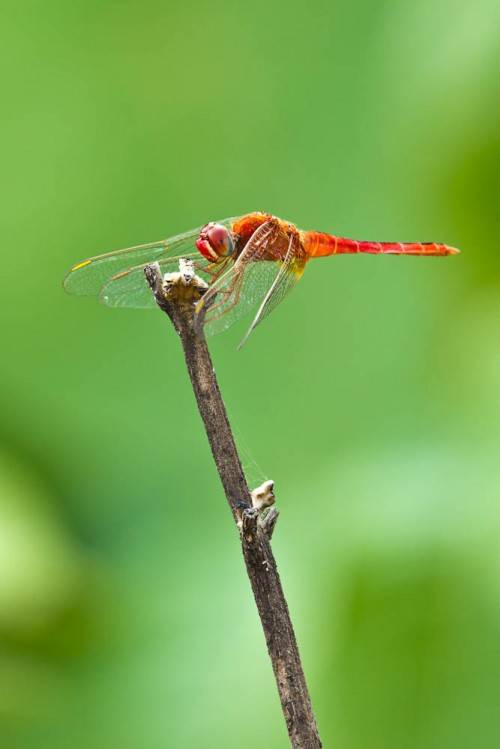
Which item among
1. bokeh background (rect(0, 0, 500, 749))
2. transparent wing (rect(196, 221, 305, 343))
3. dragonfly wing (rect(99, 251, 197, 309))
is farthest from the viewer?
bokeh background (rect(0, 0, 500, 749))

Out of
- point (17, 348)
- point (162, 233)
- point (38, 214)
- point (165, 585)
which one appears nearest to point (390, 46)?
point (162, 233)

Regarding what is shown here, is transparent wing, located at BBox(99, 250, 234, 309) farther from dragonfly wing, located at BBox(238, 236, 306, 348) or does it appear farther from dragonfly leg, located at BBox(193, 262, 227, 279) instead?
dragonfly wing, located at BBox(238, 236, 306, 348)

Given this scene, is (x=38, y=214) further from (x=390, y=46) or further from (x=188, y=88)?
(x=390, y=46)

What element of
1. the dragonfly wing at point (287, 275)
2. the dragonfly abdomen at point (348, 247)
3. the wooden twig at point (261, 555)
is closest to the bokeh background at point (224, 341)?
the dragonfly abdomen at point (348, 247)

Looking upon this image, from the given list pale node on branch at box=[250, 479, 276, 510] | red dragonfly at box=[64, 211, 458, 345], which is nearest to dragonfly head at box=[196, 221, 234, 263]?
red dragonfly at box=[64, 211, 458, 345]

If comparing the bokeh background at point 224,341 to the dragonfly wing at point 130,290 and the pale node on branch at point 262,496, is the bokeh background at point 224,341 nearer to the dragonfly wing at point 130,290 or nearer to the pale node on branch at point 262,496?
the dragonfly wing at point 130,290

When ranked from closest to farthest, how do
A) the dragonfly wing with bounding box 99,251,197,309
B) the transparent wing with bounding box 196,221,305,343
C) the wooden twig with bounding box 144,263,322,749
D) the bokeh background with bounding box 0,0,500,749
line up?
the wooden twig with bounding box 144,263,322,749 → the transparent wing with bounding box 196,221,305,343 → the dragonfly wing with bounding box 99,251,197,309 → the bokeh background with bounding box 0,0,500,749

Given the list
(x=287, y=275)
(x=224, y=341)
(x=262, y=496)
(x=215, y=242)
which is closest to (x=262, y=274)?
(x=287, y=275)
